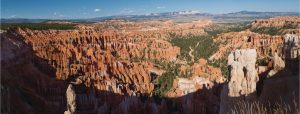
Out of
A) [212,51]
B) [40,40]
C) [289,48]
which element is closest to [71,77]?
[40,40]

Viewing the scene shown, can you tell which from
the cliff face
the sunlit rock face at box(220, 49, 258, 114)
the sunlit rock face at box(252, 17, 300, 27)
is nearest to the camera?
the cliff face

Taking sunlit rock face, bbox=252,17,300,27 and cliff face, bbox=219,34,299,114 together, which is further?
sunlit rock face, bbox=252,17,300,27

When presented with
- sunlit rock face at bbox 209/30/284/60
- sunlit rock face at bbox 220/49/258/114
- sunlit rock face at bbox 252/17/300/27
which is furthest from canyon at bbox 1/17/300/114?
sunlit rock face at bbox 252/17/300/27

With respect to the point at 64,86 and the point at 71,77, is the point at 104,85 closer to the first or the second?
the point at 64,86

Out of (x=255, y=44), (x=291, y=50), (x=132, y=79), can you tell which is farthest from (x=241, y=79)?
(x=255, y=44)

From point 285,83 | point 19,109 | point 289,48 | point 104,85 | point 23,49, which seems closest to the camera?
point 285,83

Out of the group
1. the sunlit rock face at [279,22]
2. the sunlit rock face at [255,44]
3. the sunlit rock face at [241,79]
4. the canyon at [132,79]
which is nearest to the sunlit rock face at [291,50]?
the canyon at [132,79]

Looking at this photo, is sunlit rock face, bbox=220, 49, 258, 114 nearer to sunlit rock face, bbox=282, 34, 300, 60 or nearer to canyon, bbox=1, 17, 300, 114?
canyon, bbox=1, 17, 300, 114
